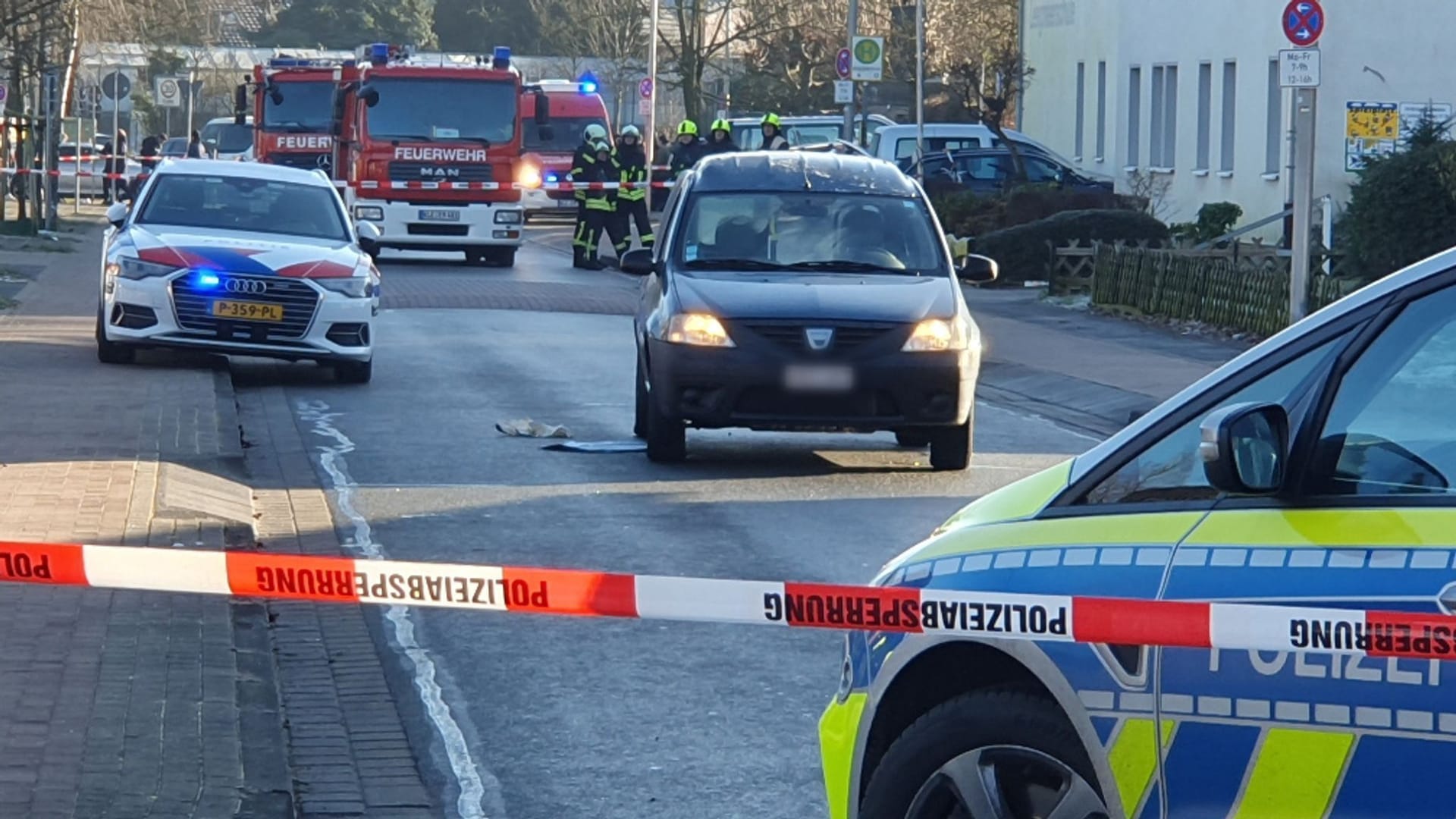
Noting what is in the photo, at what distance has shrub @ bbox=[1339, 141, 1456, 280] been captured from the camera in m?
21.3

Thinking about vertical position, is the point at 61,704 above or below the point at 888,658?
below

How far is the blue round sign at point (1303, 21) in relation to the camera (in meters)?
17.9

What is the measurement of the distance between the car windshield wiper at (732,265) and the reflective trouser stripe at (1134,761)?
31.4 ft

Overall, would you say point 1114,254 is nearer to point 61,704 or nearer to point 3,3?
point 3,3

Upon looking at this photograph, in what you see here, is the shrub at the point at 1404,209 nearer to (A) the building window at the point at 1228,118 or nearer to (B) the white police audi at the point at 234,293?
(B) the white police audi at the point at 234,293

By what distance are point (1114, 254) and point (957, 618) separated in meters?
22.4

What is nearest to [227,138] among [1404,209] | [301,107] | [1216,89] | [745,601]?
[301,107]

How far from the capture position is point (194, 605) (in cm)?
845

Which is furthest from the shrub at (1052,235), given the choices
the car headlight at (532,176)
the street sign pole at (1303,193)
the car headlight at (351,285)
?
the car headlight at (532,176)

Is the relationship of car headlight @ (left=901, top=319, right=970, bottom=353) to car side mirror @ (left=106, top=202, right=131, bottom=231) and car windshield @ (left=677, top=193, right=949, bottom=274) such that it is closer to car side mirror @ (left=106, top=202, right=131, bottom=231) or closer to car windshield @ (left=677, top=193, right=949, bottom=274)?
car windshield @ (left=677, top=193, right=949, bottom=274)

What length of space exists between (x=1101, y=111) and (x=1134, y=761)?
4317 centimetres

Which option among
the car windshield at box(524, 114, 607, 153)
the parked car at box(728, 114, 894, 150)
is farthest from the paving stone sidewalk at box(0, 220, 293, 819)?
the car windshield at box(524, 114, 607, 153)

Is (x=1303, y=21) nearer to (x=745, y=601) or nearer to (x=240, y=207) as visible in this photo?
(x=240, y=207)

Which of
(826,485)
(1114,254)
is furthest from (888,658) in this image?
(1114,254)
